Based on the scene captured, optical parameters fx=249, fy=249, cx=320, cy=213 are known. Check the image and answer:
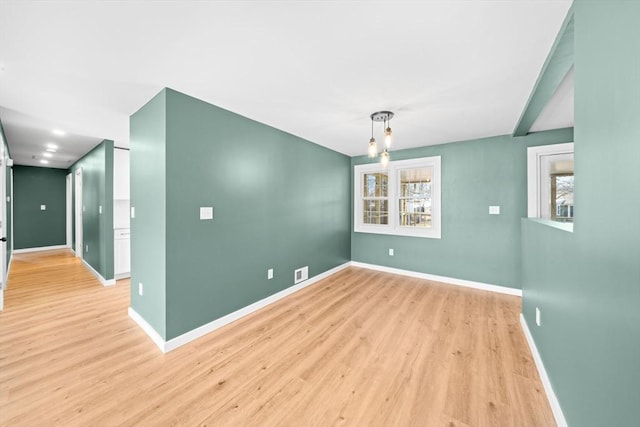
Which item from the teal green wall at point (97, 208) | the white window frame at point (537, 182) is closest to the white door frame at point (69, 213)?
the teal green wall at point (97, 208)

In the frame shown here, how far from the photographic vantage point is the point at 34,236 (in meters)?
6.78

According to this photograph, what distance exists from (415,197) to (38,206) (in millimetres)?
9767

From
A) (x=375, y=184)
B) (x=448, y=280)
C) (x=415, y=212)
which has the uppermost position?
(x=375, y=184)

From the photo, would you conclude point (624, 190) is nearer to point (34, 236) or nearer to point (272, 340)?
point (272, 340)

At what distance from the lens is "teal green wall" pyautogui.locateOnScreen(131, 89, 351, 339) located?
2.40m

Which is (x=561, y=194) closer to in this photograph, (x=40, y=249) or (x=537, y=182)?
(x=537, y=182)

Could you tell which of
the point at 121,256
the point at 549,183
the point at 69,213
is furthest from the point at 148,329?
the point at 69,213

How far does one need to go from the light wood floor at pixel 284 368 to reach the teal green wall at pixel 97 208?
3.29 feet

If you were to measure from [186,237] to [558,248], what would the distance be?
302cm

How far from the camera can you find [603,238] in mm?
1036

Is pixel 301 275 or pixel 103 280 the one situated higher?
pixel 301 275

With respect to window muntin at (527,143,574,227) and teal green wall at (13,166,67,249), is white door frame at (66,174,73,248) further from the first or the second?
window muntin at (527,143,574,227)

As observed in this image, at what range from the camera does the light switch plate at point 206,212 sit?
261 centimetres

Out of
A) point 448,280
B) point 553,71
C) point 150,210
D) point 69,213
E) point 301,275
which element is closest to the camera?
point 553,71
